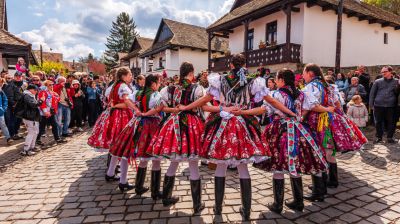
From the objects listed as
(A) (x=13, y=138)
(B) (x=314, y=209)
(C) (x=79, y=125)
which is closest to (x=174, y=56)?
(C) (x=79, y=125)

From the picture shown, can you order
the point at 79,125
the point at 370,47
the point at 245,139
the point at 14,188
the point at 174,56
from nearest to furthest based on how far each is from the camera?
the point at 245,139
the point at 14,188
the point at 79,125
the point at 370,47
the point at 174,56

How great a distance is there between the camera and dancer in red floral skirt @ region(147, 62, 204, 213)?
3.26m

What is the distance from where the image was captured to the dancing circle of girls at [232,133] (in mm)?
3197

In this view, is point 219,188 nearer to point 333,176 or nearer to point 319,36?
point 333,176

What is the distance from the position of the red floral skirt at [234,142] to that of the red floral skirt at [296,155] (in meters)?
0.20

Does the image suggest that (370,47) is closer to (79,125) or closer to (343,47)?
(343,47)

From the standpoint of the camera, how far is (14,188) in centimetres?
453

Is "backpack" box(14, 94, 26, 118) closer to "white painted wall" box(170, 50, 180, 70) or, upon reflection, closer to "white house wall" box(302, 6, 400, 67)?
"white house wall" box(302, 6, 400, 67)

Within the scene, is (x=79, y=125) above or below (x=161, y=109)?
below

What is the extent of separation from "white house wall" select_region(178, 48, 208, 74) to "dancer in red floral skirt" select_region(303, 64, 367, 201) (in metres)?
22.8

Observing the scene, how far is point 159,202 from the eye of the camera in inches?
150

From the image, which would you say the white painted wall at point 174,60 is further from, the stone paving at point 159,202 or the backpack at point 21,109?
the stone paving at point 159,202

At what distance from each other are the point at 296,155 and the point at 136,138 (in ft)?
7.09

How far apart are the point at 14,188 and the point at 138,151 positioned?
8.48 feet
